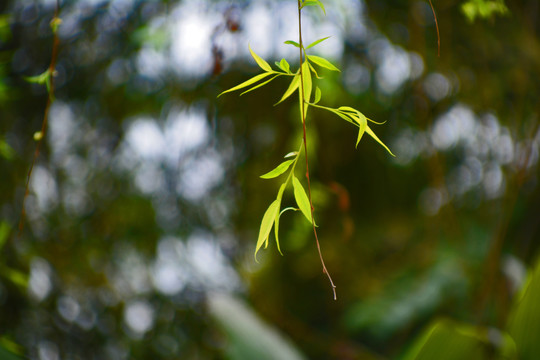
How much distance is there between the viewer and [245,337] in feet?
2.00

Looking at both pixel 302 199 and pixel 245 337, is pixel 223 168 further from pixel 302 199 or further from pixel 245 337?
pixel 302 199

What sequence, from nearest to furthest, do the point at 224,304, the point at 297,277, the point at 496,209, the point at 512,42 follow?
the point at 224,304
the point at 512,42
the point at 496,209
the point at 297,277

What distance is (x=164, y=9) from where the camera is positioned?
961 mm

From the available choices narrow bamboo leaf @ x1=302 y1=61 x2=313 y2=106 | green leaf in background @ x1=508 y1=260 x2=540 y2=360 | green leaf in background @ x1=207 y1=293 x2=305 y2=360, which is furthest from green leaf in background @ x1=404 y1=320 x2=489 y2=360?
narrow bamboo leaf @ x1=302 y1=61 x2=313 y2=106

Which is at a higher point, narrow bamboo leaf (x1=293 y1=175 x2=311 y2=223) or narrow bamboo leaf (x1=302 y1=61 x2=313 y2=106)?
narrow bamboo leaf (x1=302 y1=61 x2=313 y2=106)

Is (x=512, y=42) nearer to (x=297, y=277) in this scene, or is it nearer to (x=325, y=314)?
(x=297, y=277)

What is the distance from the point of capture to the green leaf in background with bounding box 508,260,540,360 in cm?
49

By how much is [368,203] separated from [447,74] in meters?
0.57

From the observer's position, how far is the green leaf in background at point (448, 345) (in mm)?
456

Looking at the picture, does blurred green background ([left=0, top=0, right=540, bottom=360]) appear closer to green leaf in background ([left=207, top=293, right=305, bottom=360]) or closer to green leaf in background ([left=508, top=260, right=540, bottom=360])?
green leaf in background ([left=207, top=293, right=305, bottom=360])

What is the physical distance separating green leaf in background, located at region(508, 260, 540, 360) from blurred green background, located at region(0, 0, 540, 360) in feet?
1.12

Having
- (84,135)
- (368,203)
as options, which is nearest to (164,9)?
(84,135)

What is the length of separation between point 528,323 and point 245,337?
0.36 metres

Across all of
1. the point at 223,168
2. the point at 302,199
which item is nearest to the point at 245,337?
the point at 302,199
